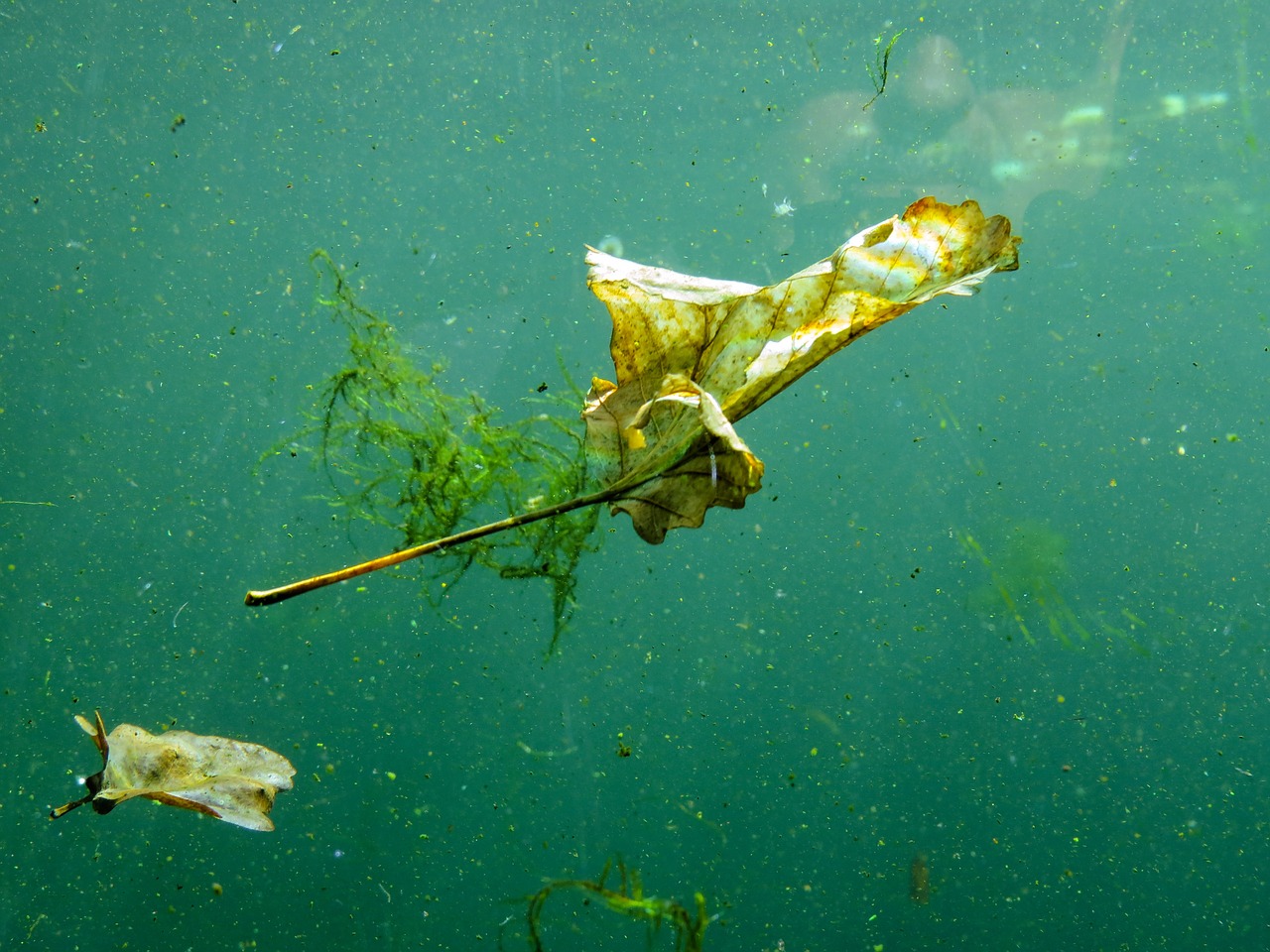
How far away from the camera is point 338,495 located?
69.8 inches

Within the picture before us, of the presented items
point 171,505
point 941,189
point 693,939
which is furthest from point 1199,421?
point 171,505

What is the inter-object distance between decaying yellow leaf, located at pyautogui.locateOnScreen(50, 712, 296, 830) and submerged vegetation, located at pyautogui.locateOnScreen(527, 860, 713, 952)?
0.62 metres

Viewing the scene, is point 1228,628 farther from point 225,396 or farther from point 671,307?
point 225,396

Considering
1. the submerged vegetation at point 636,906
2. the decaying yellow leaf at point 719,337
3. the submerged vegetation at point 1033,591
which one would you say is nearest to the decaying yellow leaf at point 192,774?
the decaying yellow leaf at point 719,337

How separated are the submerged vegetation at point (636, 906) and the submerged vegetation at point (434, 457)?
0.65 meters

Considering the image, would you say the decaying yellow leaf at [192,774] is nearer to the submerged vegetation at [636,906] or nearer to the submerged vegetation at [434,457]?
the submerged vegetation at [434,457]

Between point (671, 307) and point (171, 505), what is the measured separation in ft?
4.04

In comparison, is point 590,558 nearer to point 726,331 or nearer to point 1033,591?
point 726,331

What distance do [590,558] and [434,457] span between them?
400 mm

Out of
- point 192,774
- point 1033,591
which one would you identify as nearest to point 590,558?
point 192,774

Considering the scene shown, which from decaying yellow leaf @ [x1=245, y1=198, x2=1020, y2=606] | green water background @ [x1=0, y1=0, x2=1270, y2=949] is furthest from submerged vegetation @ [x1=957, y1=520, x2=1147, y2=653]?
decaying yellow leaf @ [x1=245, y1=198, x2=1020, y2=606]

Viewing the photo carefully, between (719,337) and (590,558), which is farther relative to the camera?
(590,558)

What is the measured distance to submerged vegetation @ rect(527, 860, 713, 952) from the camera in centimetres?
177

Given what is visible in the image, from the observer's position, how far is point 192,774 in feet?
4.86
